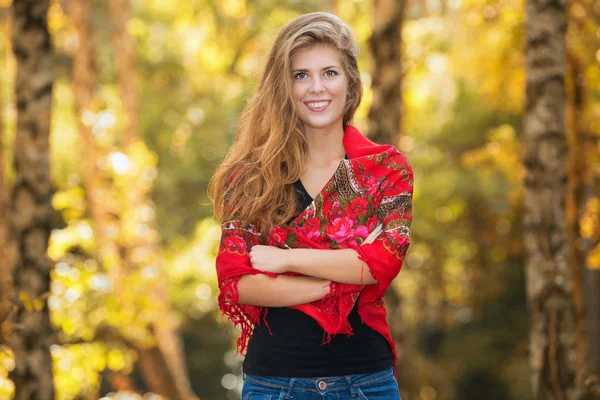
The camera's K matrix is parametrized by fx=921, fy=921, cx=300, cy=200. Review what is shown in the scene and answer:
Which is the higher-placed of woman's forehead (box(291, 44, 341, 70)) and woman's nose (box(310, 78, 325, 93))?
woman's forehead (box(291, 44, 341, 70))

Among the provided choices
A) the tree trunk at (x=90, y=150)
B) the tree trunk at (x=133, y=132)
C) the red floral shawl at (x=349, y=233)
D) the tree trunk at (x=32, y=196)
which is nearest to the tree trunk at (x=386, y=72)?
the tree trunk at (x=32, y=196)

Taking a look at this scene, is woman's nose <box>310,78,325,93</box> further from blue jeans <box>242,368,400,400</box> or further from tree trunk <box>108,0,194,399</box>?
tree trunk <box>108,0,194,399</box>

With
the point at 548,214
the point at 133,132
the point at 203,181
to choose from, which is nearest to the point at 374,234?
the point at 548,214

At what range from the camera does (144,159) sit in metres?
12.8

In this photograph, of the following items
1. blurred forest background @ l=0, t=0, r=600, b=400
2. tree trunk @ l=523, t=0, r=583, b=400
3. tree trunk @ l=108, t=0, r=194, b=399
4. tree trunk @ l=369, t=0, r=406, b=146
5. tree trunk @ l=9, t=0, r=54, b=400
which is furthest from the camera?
tree trunk @ l=108, t=0, r=194, b=399

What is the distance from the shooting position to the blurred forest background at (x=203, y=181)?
17.1 ft

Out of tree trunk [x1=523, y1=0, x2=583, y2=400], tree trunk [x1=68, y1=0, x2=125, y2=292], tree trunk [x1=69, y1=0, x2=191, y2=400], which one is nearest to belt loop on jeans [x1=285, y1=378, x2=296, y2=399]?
tree trunk [x1=523, y1=0, x2=583, y2=400]

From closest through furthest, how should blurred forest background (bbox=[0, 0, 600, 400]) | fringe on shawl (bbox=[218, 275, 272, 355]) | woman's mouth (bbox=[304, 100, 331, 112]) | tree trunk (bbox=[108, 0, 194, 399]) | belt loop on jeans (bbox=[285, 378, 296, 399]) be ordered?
belt loop on jeans (bbox=[285, 378, 296, 399]), fringe on shawl (bbox=[218, 275, 272, 355]), woman's mouth (bbox=[304, 100, 331, 112]), blurred forest background (bbox=[0, 0, 600, 400]), tree trunk (bbox=[108, 0, 194, 399])

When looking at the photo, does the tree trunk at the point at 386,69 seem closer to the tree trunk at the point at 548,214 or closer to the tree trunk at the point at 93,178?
the tree trunk at the point at 548,214

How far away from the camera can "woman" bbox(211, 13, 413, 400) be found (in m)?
2.98

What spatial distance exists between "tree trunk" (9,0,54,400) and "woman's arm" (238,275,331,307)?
2.16 meters

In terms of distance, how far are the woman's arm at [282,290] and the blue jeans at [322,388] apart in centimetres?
25

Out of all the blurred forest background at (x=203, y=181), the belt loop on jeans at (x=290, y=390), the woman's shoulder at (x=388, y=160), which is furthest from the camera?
the blurred forest background at (x=203, y=181)

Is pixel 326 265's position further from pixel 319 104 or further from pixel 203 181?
pixel 203 181
